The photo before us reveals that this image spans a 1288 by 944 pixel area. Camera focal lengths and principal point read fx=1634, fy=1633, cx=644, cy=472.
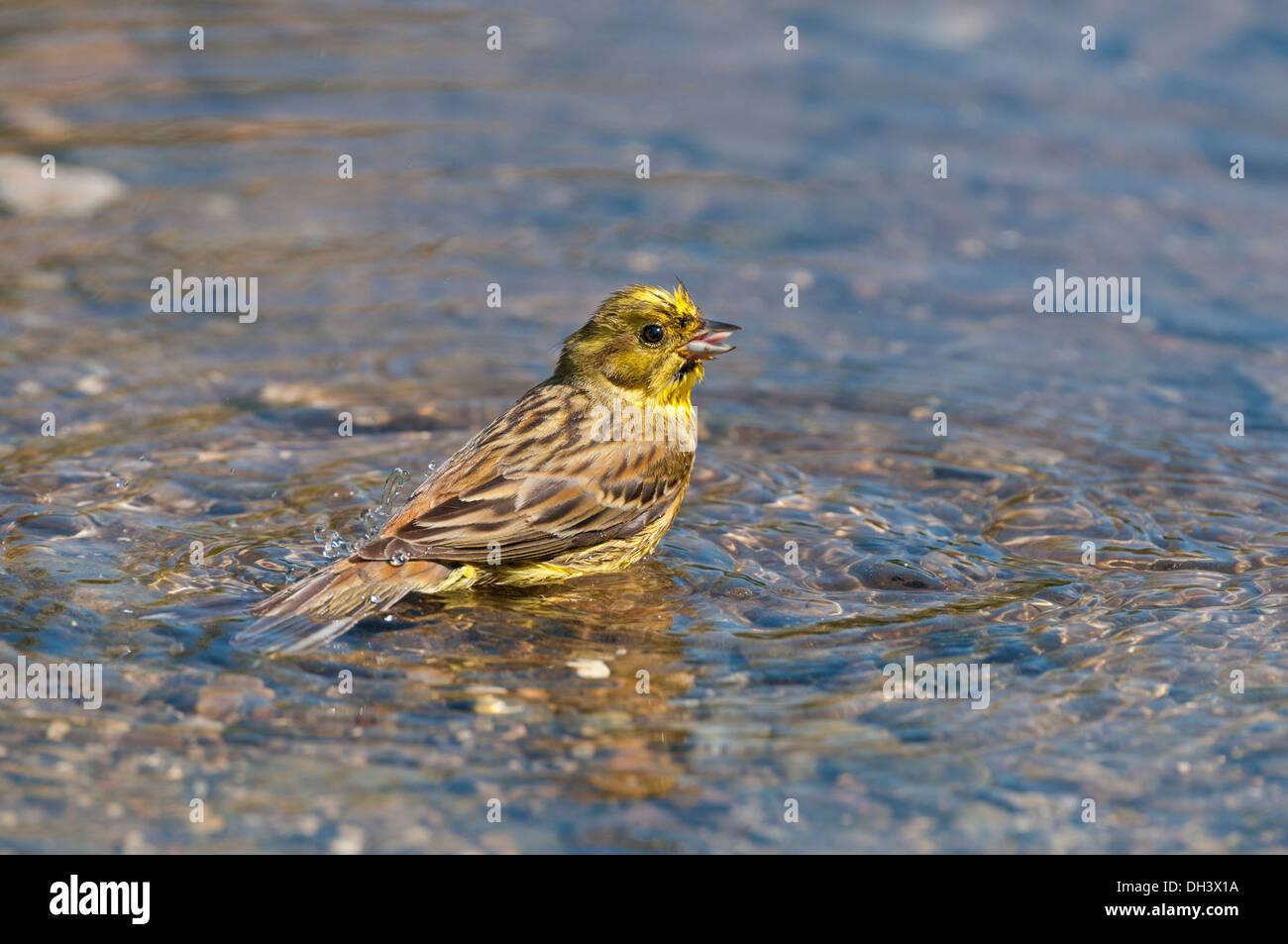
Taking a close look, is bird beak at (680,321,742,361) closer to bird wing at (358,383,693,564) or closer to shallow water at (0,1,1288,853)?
bird wing at (358,383,693,564)

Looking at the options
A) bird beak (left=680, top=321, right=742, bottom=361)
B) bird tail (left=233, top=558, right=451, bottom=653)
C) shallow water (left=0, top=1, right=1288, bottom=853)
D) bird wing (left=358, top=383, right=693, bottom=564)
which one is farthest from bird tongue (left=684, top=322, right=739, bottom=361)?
bird tail (left=233, top=558, right=451, bottom=653)

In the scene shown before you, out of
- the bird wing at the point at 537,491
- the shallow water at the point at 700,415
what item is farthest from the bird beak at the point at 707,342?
the shallow water at the point at 700,415

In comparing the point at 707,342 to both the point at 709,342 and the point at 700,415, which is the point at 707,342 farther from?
the point at 700,415

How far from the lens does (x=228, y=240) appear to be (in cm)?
998

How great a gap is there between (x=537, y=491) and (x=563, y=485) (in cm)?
14

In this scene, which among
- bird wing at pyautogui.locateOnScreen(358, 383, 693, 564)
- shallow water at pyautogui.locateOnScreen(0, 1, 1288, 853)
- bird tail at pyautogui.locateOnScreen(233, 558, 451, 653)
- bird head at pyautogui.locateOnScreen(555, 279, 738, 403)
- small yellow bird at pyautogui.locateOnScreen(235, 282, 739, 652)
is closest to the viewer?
shallow water at pyautogui.locateOnScreen(0, 1, 1288, 853)

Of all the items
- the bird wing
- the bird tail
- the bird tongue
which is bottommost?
the bird tail

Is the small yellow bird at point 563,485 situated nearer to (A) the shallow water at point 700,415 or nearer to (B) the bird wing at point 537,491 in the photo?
(B) the bird wing at point 537,491

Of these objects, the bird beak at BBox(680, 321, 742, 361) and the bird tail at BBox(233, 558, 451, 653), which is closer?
the bird tail at BBox(233, 558, 451, 653)

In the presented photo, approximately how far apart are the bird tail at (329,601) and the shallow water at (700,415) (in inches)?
4.4

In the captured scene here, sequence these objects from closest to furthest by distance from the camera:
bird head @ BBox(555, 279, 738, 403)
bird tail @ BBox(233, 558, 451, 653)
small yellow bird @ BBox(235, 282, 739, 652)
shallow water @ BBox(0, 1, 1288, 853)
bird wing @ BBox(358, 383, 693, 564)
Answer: shallow water @ BBox(0, 1, 1288, 853)
bird tail @ BBox(233, 558, 451, 653)
small yellow bird @ BBox(235, 282, 739, 652)
bird wing @ BBox(358, 383, 693, 564)
bird head @ BBox(555, 279, 738, 403)

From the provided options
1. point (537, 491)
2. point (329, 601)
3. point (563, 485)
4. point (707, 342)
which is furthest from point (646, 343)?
point (329, 601)

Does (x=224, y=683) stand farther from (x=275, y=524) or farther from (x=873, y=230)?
(x=873, y=230)

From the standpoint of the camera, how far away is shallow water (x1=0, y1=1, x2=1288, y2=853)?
5344 millimetres
